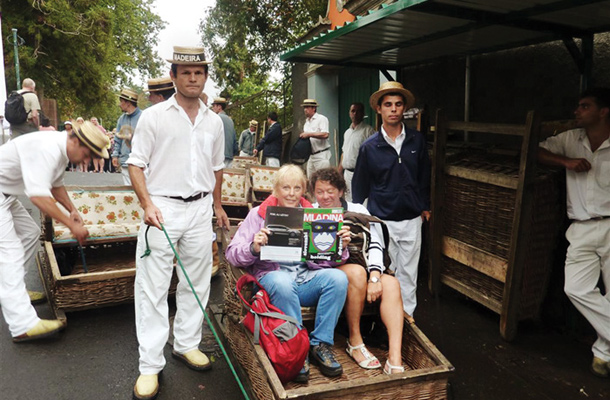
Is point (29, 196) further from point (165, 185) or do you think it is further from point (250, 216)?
point (250, 216)

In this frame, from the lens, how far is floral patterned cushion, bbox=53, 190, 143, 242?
17.4 ft

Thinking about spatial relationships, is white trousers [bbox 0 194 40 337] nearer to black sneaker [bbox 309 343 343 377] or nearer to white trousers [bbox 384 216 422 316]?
black sneaker [bbox 309 343 343 377]

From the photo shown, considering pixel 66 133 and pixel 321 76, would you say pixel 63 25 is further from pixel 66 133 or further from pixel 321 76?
pixel 66 133

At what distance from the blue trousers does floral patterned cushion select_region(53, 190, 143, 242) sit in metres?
2.68

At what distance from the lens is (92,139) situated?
3660mm

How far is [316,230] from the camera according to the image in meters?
3.23

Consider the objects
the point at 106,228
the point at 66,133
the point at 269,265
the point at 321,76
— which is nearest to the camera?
the point at 269,265

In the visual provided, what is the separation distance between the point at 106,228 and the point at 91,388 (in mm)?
2113

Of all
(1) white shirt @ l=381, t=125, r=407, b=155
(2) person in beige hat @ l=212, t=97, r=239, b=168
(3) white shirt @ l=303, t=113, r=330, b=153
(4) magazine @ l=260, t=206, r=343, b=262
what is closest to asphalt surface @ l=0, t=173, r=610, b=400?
(4) magazine @ l=260, t=206, r=343, b=262

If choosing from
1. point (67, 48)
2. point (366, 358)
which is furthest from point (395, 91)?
point (67, 48)

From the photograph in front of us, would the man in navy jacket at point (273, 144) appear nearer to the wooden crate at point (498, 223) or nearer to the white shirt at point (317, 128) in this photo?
the white shirt at point (317, 128)

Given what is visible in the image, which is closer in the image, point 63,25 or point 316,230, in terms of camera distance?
point 316,230

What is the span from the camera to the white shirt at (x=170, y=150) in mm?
3404

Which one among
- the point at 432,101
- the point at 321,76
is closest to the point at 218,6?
the point at 321,76
